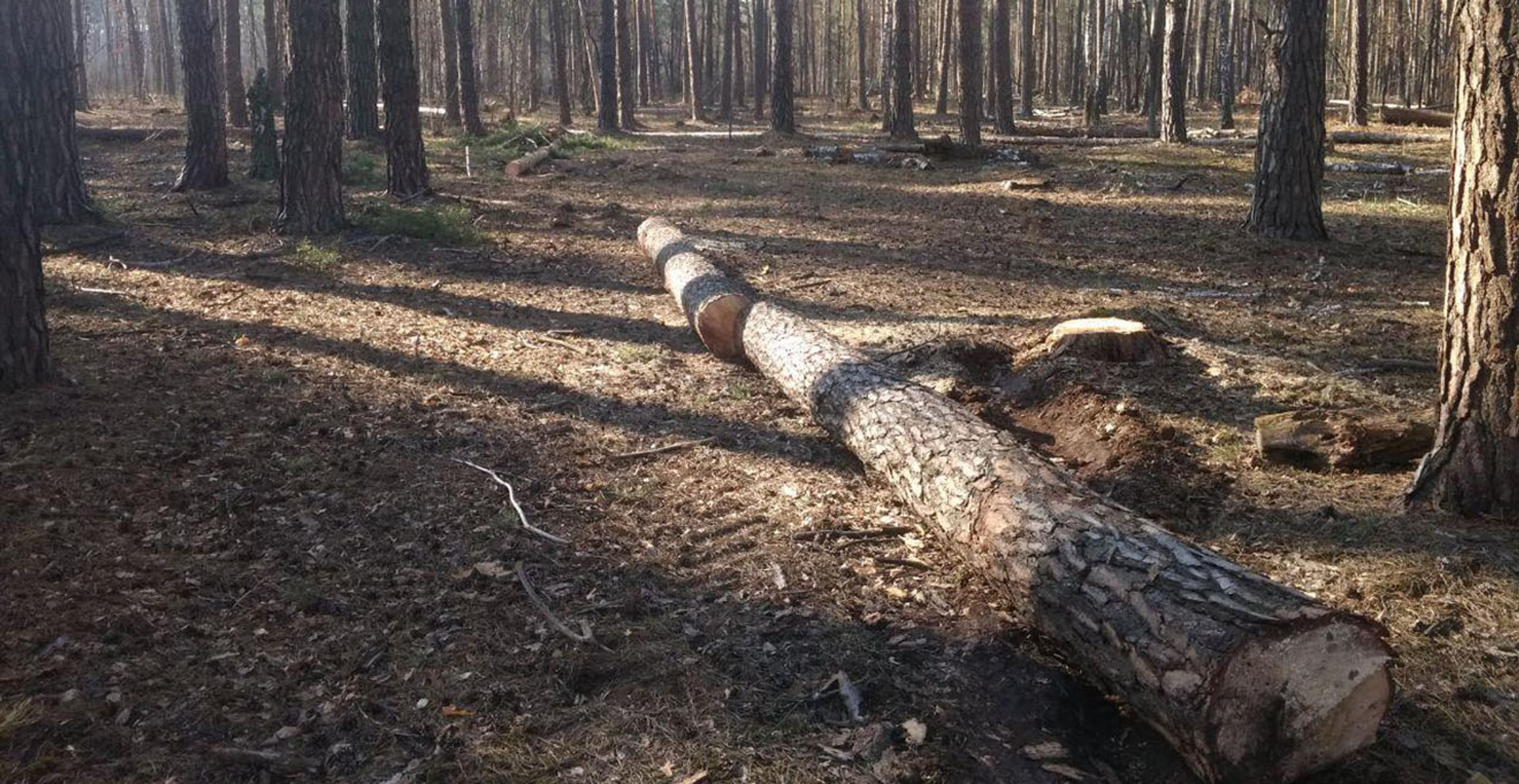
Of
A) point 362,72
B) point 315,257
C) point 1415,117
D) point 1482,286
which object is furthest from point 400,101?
point 1415,117

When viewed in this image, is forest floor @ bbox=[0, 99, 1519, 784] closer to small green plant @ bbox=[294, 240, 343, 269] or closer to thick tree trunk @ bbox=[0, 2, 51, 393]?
small green plant @ bbox=[294, 240, 343, 269]

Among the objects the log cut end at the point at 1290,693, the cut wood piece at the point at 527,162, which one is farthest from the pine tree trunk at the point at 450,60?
the log cut end at the point at 1290,693

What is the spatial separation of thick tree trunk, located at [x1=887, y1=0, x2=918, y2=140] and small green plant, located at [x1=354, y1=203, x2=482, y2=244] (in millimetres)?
11292

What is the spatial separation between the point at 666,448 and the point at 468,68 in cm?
1839

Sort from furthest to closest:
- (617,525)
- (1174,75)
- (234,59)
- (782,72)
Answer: (782,72), (234,59), (1174,75), (617,525)

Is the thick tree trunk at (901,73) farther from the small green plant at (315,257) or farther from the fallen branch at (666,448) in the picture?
the fallen branch at (666,448)

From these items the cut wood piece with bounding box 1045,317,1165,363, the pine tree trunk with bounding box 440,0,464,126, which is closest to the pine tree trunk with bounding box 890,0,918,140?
the pine tree trunk with bounding box 440,0,464,126

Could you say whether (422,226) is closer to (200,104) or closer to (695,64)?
(200,104)

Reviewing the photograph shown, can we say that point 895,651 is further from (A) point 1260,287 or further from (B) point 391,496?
(A) point 1260,287

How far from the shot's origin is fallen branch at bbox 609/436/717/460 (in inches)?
223

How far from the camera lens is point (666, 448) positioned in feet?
18.9

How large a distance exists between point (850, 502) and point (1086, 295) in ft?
14.7

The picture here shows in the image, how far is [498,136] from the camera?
71.2 ft

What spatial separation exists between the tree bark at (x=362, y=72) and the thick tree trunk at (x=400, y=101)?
3450 mm
